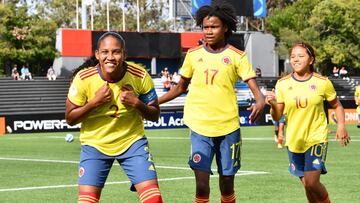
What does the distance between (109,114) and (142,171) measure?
621 mm

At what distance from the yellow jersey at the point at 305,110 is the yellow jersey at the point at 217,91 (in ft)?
2.45

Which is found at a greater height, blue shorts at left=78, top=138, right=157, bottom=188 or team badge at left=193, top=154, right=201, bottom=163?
blue shorts at left=78, top=138, right=157, bottom=188

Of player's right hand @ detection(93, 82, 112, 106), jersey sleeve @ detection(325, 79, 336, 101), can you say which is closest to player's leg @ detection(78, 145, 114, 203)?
player's right hand @ detection(93, 82, 112, 106)

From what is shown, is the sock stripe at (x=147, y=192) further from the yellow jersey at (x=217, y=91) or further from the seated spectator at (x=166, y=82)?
the seated spectator at (x=166, y=82)

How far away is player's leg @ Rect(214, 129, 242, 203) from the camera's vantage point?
9.92 metres

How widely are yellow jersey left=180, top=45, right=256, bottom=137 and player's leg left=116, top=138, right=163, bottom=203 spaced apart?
148 cm

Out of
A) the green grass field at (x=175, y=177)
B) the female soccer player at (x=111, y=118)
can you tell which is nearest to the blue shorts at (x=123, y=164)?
the female soccer player at (x=111, y=118)

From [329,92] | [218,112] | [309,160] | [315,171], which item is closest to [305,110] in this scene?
[329,92]

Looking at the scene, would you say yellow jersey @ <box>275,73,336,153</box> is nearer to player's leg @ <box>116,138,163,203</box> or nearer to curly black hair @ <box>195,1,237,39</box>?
curly black hair @ <box>195,1,237,39</box>

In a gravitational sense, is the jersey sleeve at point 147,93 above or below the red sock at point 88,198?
above

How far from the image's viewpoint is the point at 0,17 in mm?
65062

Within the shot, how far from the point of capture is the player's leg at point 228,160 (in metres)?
9.92

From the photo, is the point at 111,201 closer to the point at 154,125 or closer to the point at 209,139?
the point at 209,139

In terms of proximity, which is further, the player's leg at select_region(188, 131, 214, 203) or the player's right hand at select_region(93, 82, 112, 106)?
the player's leg at select_region(188, 131, 214, 203)
